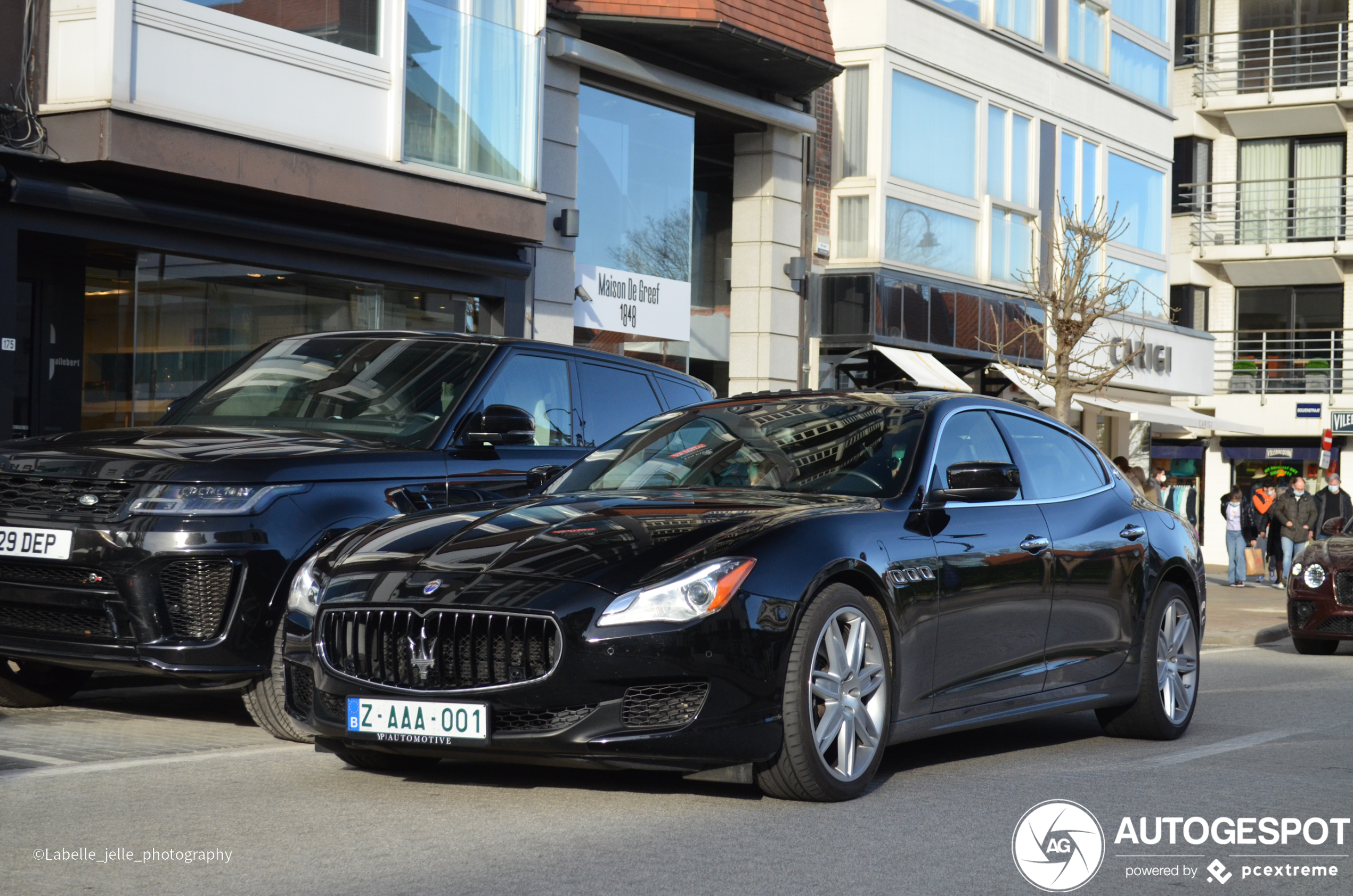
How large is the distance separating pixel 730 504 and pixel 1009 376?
19.8 metres

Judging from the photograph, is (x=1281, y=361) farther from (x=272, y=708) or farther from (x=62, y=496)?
(x=62, y=496)

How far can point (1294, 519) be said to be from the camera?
25.9 m

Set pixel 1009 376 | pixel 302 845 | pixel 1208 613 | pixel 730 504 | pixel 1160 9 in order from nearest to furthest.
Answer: pixel 302 845
pixel 730 504
pixel 1208 613
pixel 1009 376
pixel 1160 9

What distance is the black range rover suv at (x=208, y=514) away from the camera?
6.92 meters

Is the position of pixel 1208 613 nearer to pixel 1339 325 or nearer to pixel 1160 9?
pixel 1160 9

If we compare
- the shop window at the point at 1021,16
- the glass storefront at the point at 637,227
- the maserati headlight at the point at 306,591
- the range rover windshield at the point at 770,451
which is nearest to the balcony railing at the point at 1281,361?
the shop window at the point at 1021,16

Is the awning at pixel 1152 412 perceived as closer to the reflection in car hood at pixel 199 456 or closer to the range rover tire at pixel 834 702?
the reflection in car hood at pixel 199 456

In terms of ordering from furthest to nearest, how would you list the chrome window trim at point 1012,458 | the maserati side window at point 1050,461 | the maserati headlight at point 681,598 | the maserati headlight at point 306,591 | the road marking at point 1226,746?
1. the maserati side window at point 1050,461
2. the road marking at point 1226,746
3. the chrome window trim at point 1012,458
4. the maserati headlight at point 306,591
5. the maserati headlight at point 681,598

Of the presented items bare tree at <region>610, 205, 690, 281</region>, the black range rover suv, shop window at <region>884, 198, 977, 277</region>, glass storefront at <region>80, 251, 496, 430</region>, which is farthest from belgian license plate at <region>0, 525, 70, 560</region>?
shop window at <region>884, 198, 977, 277</region>

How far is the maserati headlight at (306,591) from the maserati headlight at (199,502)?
0.80 metres

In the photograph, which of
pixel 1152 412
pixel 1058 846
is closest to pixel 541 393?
pixel 1058 846

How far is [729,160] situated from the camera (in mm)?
22906

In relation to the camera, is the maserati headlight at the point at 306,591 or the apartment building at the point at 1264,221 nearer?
the maserati headlight at the point at 306,591

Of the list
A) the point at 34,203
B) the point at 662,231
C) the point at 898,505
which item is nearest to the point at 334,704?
the point at 898,505
